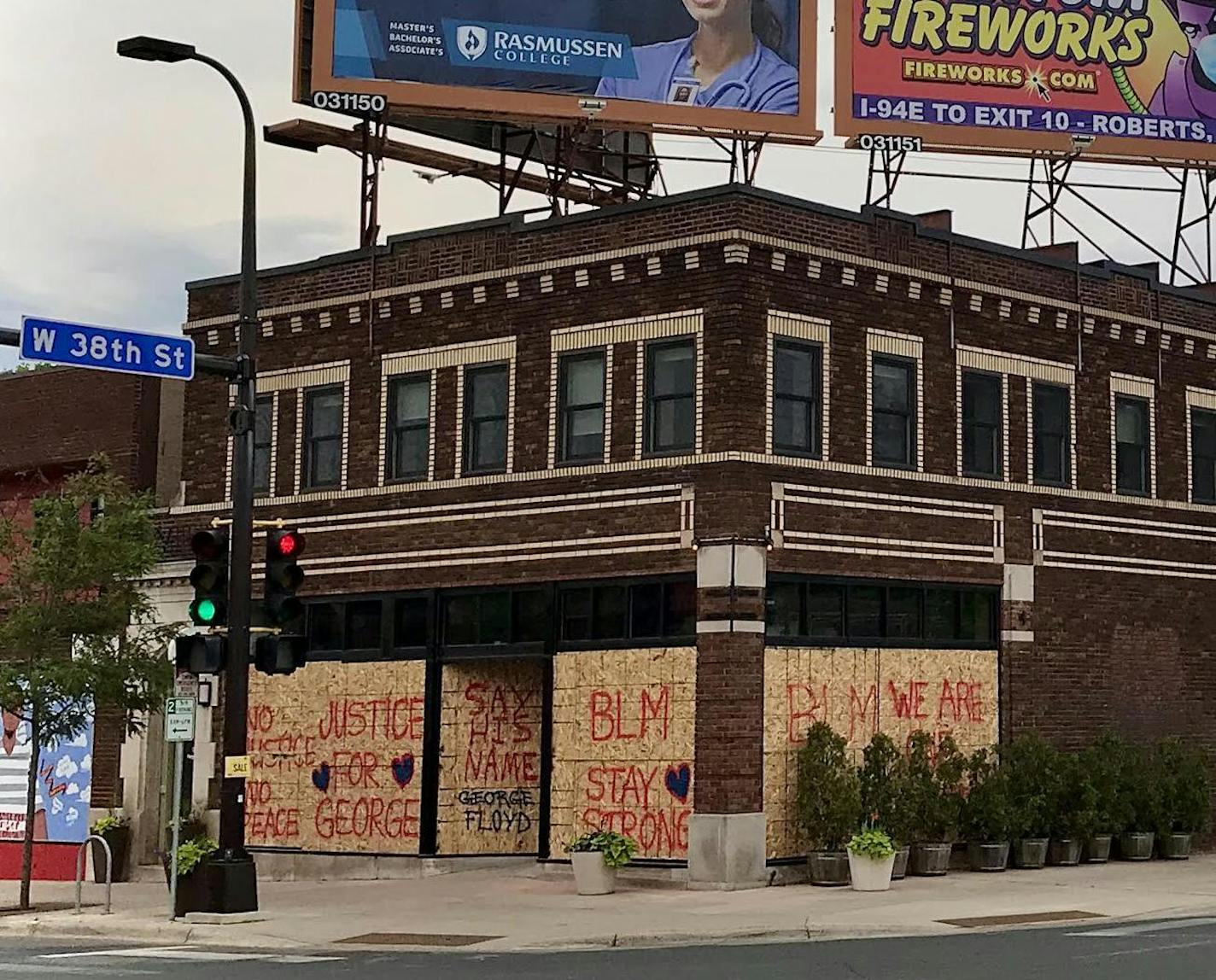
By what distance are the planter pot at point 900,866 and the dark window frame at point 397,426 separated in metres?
8.79

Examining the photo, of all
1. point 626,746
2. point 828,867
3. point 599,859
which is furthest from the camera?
point 626,746

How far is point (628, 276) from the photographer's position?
27.5 metres

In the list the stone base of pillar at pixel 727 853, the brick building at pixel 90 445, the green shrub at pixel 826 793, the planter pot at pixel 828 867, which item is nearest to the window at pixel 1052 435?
→ the green shrub at pixel 826 793

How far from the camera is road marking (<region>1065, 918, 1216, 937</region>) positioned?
1942cm

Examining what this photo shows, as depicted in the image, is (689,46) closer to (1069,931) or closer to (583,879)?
(583,879)

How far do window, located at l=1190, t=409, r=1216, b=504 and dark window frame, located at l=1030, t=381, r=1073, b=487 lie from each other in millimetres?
2829

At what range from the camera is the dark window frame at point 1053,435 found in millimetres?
29625

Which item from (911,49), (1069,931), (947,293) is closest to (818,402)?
(947,293)

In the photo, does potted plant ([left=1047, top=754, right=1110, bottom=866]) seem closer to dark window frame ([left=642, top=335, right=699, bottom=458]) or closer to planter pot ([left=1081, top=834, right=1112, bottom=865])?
planter pot ([left=1081, top=834, right=1112, bottom=865])

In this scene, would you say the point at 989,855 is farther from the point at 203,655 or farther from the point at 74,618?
the point at 74,618

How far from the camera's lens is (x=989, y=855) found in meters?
27.3


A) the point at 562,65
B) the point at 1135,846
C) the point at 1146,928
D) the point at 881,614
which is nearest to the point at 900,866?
the point at 881,614

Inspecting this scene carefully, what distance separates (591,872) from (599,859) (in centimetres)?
20

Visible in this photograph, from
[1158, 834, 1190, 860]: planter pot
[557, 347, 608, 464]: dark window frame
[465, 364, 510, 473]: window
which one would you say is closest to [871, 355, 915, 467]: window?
[557, 347, 608, 464]: dark window frame
